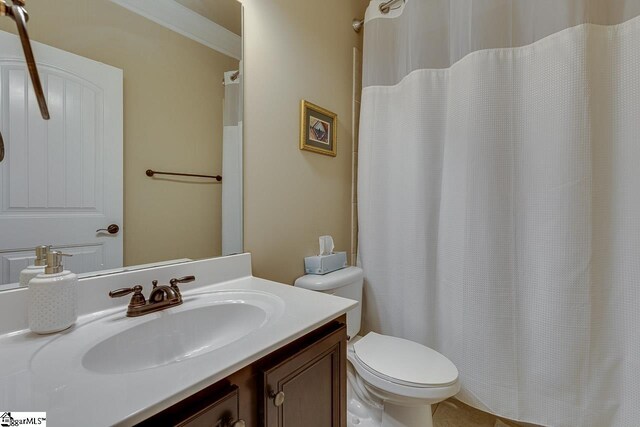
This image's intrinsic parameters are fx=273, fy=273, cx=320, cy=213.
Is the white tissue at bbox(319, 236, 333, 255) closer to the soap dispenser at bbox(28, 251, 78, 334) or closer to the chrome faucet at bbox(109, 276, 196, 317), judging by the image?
the chrome faucet at bbox(109, 276, 196, 317)

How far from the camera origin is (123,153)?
0.82 meters

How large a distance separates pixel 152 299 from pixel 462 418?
60.6 inches

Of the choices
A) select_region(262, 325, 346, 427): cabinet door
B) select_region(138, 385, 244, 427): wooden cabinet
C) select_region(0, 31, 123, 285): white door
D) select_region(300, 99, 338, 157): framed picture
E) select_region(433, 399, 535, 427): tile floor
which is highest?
select_region(300, 99, 338, 157): framed picture

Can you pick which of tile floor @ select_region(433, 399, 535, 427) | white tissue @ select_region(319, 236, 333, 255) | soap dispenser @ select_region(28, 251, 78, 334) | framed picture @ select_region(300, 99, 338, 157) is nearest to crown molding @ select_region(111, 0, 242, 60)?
framed picture @ select_region(300, 99, 338, 157)

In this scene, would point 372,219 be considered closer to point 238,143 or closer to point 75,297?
point 238,143

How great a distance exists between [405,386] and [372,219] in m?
0.81

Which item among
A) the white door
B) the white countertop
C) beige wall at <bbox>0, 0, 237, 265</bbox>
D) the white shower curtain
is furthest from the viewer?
the white shower curtain

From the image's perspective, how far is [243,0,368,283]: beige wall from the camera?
Answer: 44.9 inches

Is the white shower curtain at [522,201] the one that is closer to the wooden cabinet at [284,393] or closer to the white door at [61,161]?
the wooden cabinet at [284,393]

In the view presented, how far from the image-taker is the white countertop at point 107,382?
0.38 meters

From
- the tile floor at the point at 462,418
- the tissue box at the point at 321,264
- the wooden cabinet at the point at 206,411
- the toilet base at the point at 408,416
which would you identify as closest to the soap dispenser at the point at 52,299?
the wooden cabinet at the point at 206,411

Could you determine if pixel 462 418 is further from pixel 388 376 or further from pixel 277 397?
pixel 277 397

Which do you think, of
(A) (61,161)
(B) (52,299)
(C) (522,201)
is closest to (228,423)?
(B) (52,299)

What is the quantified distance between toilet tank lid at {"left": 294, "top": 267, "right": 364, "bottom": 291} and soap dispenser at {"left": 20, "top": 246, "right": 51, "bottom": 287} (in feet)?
2.78
